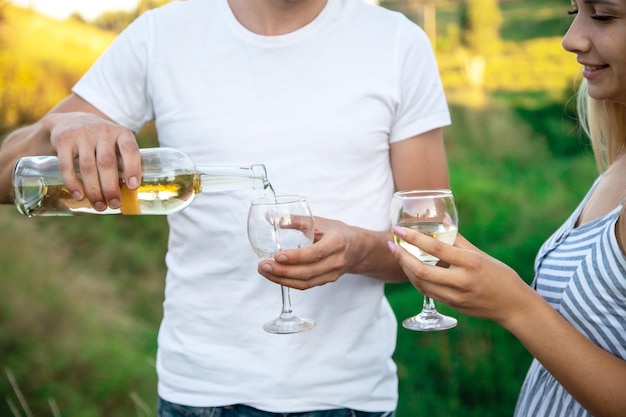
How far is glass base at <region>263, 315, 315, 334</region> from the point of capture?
2.03 metres

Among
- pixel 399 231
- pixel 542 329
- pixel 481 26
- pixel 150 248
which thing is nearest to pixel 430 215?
pixel 399 231

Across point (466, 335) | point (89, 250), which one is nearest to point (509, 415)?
point (466, 335)

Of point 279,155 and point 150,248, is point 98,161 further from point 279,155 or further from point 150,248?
point 150,248

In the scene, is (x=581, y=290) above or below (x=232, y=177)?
below

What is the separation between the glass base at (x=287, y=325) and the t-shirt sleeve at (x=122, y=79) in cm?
74

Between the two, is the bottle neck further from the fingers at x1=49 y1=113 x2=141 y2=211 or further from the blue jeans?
the blue jeans

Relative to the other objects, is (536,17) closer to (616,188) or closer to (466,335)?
(466,335)

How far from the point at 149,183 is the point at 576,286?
100cm

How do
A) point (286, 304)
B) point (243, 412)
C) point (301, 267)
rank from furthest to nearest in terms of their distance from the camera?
1. point (243, 412)
2. point (286, 304)
3. point (301, 267)

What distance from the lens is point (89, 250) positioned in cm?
627

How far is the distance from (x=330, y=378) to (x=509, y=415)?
11.0ft

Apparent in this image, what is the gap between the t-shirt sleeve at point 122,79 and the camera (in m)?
2.40

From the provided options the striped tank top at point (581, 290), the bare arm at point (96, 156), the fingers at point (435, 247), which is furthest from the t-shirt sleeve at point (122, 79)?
the striped tank top at point (581, 290)

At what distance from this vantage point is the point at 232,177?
211 centimetres
